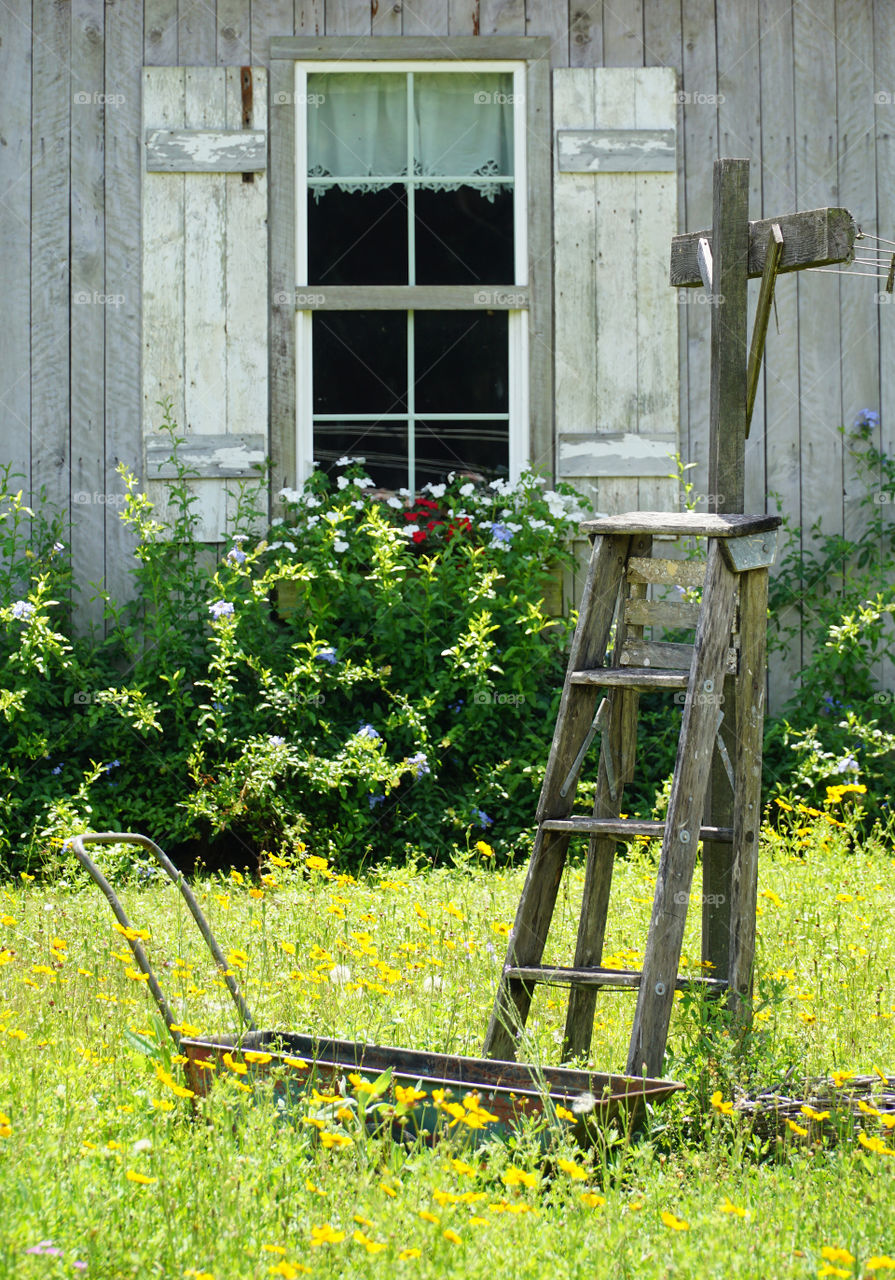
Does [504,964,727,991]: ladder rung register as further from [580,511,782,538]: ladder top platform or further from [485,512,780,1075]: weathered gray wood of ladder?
[580,511,782,538]: ladder top platform

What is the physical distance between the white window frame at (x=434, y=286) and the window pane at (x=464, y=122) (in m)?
0.06

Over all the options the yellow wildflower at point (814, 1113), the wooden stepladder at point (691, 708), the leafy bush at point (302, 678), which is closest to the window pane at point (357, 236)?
the leafy bush at point (302, 678)

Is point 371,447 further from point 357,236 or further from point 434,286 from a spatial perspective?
point 357,236

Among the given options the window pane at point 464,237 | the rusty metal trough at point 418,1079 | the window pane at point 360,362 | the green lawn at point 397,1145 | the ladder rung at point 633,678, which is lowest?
the green lawn at point 397,1145

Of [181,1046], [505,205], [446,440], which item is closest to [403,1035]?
[181,1046]

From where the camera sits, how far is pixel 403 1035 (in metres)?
3.00

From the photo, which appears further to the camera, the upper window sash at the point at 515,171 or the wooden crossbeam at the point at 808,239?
the upper window sash at the point at 515,171

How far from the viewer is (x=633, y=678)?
2957 millimetres

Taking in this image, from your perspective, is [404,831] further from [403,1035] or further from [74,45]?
[74,45]

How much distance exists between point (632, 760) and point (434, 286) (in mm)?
3745

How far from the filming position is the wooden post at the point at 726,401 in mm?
3209

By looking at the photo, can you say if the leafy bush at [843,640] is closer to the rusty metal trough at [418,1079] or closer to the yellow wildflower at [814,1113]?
the yellow wildflower at [814,1113]

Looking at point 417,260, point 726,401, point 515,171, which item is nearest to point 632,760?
point 726,401

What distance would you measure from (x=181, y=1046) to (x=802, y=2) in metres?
6.00
